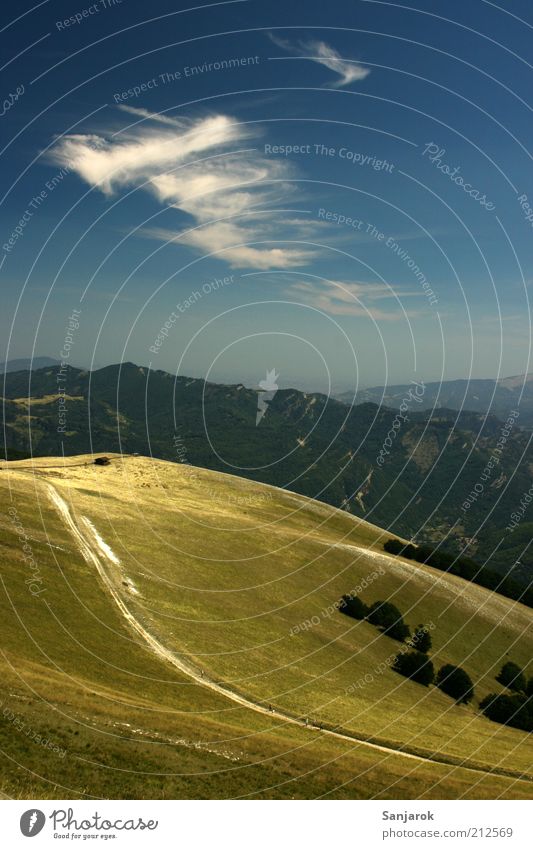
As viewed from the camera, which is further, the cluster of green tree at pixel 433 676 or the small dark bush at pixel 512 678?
the small dark bush at pixel 512 678

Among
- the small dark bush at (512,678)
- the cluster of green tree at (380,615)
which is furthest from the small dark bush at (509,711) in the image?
the cluster of green tree at (380,615)

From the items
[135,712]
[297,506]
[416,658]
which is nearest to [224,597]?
[416,658]

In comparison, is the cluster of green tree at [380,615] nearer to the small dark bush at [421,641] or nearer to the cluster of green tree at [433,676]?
the small dark bush at [421,641]

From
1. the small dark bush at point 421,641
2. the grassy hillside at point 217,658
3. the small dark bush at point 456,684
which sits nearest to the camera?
the grassy hillside at point 217,658

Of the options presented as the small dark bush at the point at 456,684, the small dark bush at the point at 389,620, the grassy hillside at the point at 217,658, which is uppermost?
the grassy hillside at the point at 217,658

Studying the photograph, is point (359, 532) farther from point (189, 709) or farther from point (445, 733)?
point (189, 709)
